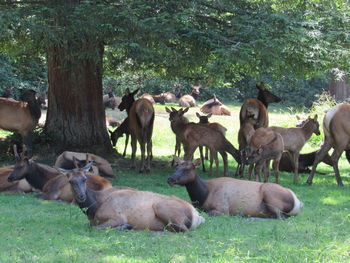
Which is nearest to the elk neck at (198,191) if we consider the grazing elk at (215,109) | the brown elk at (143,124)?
the brown elk at (143,124)

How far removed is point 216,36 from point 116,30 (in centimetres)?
207

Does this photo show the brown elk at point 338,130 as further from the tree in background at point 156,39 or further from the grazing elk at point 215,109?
the grazing elk at point 215,109

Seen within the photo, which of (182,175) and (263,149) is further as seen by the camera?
(263,149)

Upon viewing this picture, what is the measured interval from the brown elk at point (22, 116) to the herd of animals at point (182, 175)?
0.08 ft

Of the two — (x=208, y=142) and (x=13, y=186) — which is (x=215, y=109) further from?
(x=13, y=186)

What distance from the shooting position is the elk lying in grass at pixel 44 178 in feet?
36.0

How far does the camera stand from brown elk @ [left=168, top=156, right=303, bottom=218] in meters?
9.50

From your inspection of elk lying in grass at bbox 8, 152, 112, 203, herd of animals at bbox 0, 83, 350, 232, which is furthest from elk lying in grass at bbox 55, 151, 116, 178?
elk lying in grass at bbox 8, 152, 112, 203

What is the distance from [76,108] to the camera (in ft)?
49.5

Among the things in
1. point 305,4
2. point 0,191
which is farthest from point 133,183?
point 305,4

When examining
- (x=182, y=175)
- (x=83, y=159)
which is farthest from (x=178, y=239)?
(x=83, y=159)

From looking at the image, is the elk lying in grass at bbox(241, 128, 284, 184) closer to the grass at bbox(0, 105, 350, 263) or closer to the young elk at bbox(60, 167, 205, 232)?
the grass at bbox(0, 105, 350, 263)

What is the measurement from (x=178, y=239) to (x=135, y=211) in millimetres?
878

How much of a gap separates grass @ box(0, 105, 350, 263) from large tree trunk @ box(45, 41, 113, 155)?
394 cm
